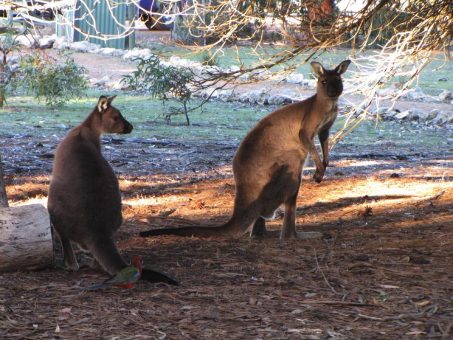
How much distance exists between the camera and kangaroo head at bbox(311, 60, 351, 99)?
709cm

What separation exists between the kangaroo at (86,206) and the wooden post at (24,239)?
0.14 metres

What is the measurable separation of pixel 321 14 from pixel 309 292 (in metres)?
3.83

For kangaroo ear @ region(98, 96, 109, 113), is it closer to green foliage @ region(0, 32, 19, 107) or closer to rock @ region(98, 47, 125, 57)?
green foliage @ region(0, 32, 19, 107)

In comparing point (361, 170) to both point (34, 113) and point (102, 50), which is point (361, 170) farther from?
point (102, 50)

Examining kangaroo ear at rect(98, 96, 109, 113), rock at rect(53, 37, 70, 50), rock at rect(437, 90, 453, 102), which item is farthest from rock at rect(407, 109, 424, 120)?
rock at rect(53, 37, 70, 50)

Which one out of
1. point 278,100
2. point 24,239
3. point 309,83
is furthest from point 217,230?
point 309,83

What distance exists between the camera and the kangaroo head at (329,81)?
7.09m

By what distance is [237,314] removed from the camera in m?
4.21

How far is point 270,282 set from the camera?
4844mm

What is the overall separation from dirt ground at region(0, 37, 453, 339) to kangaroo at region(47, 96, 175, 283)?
18 centimetres

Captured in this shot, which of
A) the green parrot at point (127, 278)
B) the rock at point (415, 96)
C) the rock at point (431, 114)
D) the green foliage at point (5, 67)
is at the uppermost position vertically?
the green foliage at point (5, 67)

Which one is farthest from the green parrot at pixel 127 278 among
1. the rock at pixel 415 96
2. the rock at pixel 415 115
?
the rock at pixel 415 96

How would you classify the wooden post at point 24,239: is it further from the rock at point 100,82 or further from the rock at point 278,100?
the rock at point 100,82

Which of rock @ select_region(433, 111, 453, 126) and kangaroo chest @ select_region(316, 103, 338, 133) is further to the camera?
rock @ select_region(433, 111, 453, 126)
